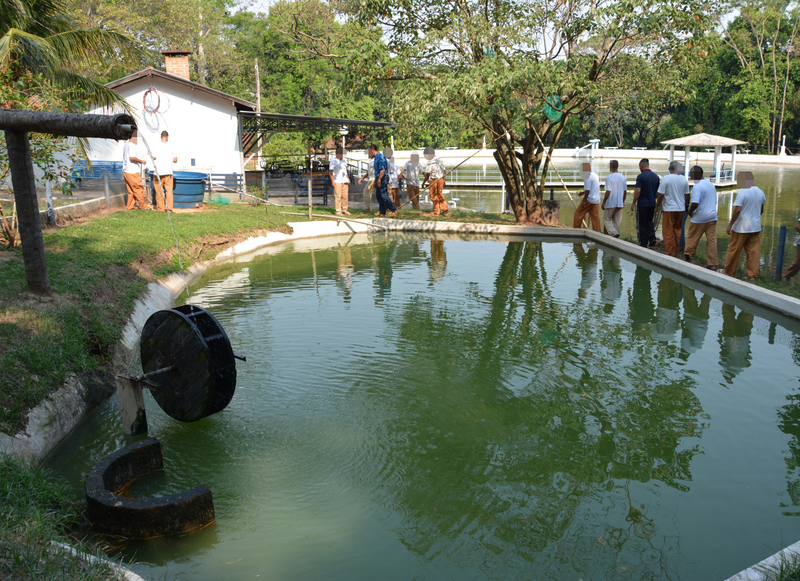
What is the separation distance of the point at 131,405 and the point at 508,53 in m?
14.0

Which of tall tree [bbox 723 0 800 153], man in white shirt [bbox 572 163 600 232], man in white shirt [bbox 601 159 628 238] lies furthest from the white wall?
tall tree [bbox 723 0 800 153]

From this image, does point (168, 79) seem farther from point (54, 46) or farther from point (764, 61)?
point (764, 61)

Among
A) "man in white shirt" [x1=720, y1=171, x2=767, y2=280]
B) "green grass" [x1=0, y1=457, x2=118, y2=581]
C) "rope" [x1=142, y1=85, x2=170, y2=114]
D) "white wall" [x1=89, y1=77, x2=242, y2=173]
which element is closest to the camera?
"green grass" [x1=0, y1=457, x2=118, y2=581]

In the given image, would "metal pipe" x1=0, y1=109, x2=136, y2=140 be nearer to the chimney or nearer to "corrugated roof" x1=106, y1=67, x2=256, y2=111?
"corrugated roof" x1=106, y1=67, x2=256, y2=111

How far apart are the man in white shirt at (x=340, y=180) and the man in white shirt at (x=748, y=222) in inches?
446

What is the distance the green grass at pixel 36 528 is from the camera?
3.46 m

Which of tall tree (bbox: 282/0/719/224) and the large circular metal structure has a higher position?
tall tree (bbox: 282/0/719/224)

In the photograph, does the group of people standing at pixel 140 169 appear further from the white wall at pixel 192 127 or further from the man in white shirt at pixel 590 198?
the man in white shirt at pixel 590 198

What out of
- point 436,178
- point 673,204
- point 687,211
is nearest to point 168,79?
point 436,178

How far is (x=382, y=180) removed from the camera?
1948 centimetres

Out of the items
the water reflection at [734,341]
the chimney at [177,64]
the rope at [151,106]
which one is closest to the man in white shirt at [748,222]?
the water reflection at [734,341]

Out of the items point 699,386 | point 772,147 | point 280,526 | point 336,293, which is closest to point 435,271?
point 336,293

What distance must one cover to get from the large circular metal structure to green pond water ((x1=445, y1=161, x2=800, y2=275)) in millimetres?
10193

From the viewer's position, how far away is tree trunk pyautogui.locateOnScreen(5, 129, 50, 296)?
7180mm
